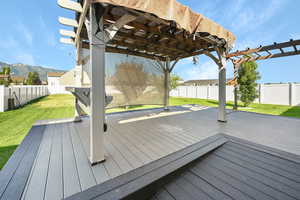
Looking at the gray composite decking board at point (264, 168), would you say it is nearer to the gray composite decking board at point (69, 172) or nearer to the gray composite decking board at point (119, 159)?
the gray composite decking board at point (119, 159)

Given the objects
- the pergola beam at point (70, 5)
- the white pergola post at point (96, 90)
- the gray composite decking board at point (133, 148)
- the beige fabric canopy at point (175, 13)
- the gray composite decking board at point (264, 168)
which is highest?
the pergola beam at point (70, 5)

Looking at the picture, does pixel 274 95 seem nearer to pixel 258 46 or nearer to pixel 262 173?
pixel 258 46

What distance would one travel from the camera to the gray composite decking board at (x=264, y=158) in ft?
5.48

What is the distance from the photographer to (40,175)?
1542mm

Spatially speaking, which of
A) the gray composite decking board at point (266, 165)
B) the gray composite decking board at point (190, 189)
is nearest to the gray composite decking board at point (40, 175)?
the gray composite decking board at point (190, 189)

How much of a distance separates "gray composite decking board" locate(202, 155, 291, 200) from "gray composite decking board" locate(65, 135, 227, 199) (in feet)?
0.60

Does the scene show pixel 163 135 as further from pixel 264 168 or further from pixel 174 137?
pixel 264 168

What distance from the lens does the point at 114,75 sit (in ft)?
15.1

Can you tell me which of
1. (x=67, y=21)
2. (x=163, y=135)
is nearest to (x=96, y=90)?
(x=163, y=135)

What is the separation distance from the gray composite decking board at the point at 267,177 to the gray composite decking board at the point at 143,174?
48 centimetres

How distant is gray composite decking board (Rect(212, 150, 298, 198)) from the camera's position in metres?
1.44

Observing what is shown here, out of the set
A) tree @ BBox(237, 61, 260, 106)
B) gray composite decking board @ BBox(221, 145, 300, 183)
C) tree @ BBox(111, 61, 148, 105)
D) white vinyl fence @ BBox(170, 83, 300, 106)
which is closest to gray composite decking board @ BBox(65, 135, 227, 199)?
gray composite decking board @ BBox(221, 145, 300, 183)

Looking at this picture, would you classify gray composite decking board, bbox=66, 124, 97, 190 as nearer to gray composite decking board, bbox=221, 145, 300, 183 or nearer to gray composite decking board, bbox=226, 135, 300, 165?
gray composite decking board, bbox=221, 145, 300, 183

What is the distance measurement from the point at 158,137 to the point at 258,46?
4.83 meters
